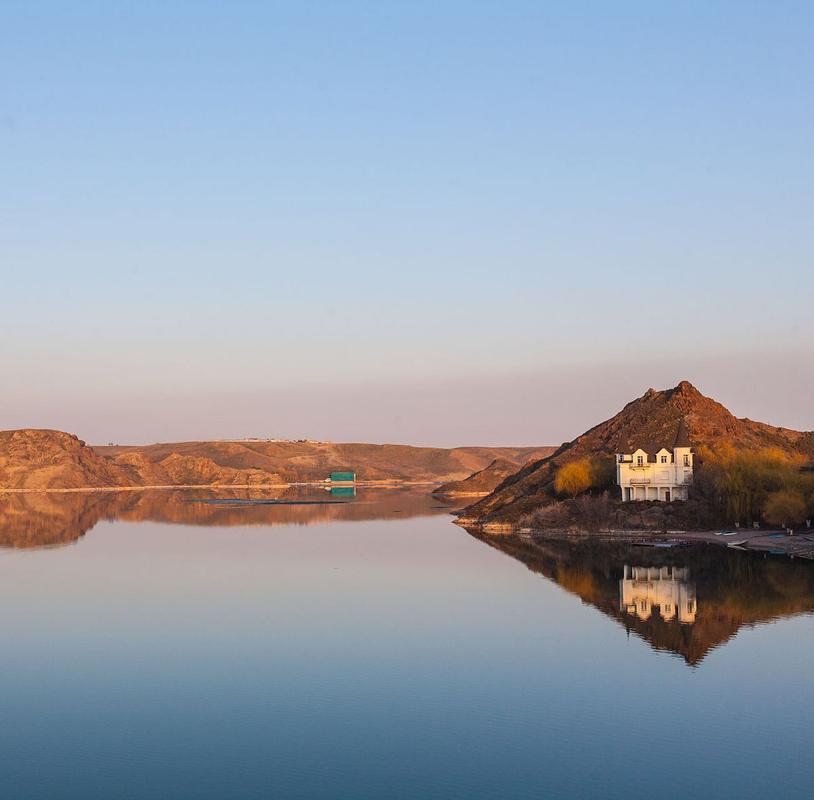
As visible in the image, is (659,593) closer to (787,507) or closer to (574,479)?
(787,507)

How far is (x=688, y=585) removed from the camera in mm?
64938

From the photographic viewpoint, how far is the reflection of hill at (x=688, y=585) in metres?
49.2

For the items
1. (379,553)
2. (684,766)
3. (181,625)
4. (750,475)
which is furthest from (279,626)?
(750,475)

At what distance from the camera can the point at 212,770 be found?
2805 cm

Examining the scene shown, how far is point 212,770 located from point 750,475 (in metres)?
81.0

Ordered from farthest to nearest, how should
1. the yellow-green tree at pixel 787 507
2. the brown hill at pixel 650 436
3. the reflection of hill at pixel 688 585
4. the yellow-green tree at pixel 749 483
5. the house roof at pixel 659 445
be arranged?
the brown hill at pixel 650 436
the house roof at pixel 659 445
the yellow-green tree at pixel 749 483
the yellow-green tree at pixel 787 507
the reflection of hill at pixel 688 585

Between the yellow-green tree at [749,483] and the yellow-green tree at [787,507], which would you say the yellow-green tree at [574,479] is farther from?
the yellow-green tree at [787,507]

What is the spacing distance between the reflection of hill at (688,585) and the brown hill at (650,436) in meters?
25.1

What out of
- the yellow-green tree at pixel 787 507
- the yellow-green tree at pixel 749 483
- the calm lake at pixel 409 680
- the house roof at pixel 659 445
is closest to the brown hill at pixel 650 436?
the house roof at pixel 659 445

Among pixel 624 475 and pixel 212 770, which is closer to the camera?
pixel 212 770

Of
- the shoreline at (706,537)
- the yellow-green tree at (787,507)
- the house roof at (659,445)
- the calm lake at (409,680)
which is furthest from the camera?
the house roof at (659,445)

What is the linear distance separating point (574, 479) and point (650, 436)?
48.3 ft

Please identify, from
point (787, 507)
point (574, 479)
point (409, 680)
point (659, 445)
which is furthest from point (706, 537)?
point (409, 680)

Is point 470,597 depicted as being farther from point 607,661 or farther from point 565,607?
point 607,661
